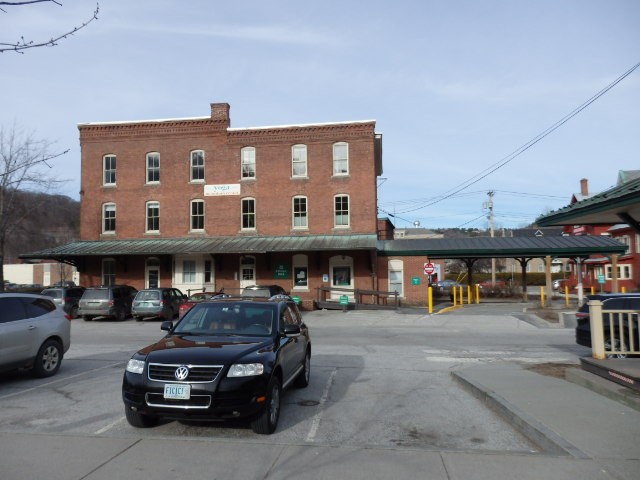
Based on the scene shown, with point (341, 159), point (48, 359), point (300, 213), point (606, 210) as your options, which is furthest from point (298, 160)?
point (606, 210)

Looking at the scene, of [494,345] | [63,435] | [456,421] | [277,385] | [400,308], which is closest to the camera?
[63,435]

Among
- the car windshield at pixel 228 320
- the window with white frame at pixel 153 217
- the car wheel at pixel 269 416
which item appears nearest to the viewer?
the car wheel at pixel 269 416

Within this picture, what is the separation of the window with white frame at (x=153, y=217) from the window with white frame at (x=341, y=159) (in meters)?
11.7

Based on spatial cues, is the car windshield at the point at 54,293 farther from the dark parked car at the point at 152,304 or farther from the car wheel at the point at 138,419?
the car wheel at the point at 138,419

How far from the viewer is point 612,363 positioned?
8141 millimetres

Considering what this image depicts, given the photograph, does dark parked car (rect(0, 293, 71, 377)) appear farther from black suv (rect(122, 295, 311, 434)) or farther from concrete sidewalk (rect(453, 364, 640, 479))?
concrete sidewalk (rect(453, 364, 640, 479))

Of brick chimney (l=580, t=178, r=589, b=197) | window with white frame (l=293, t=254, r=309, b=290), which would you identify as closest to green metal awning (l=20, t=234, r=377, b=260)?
window with white frame (l=293, t=254, r=309, b=290)

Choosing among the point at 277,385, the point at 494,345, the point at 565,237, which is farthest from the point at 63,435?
the point at 565,237

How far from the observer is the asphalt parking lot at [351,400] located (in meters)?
5.87

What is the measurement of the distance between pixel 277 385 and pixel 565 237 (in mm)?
31072

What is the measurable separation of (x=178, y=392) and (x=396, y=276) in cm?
2611

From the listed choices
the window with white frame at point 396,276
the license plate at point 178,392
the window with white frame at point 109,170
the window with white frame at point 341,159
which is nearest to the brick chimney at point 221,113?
the window with white frame at point 341,159

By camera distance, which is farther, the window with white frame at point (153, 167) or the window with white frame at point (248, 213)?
the window with white frame at point (153, 167)

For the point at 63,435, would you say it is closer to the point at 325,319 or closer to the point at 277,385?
the point at 277,385
